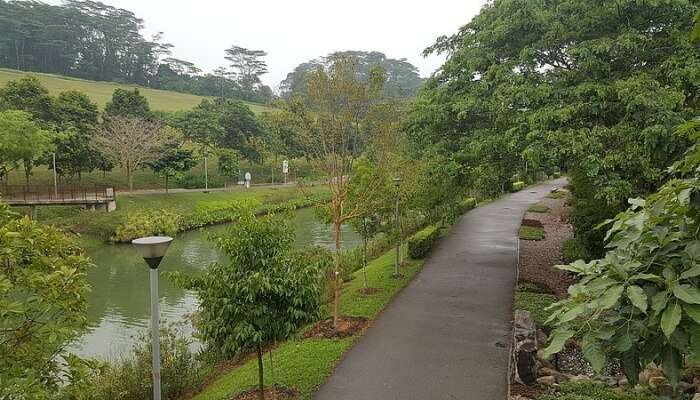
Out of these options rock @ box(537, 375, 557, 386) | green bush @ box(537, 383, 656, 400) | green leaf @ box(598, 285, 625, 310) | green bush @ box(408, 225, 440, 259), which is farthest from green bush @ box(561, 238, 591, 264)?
green leaf @ box(598, 285, 625, 310)

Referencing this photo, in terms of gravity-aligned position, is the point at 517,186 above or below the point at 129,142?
below

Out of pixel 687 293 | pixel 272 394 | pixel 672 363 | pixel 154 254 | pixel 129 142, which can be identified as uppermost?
pixel 129 142

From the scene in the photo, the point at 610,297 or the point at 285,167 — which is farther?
the point at 285,167

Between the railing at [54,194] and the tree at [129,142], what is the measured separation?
2.49 metres

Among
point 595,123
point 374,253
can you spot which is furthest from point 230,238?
point 374,253

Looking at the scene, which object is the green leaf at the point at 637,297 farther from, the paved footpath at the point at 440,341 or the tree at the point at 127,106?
the tree at the point at 127,106

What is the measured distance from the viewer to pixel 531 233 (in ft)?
66.7

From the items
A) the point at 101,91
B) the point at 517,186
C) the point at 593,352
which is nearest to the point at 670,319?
the point at 593,352

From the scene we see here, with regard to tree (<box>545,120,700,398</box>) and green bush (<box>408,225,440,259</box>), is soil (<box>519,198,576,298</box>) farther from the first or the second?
tree (<box>545,120,700,398</box>)

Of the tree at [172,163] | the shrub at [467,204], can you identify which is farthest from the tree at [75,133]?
the shrub at [467,204]

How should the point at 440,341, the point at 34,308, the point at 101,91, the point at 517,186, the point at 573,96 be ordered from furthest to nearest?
1. the point at 101,91
2. the point at 517,186
3. the point at 573,96
4. the point at 440,341
5. the point at 34,308

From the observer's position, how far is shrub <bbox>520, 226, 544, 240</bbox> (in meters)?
19.5

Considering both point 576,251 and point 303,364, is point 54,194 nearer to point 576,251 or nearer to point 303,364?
point 303,364

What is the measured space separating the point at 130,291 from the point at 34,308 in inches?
516
